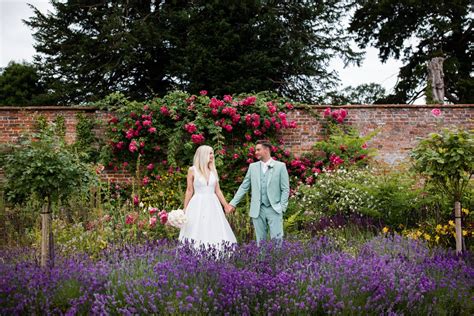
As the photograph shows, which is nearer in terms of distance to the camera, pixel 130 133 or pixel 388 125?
pixel 130 133

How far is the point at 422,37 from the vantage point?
19484 mm

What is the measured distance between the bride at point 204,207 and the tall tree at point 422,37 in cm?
1376

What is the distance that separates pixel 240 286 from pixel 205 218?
2.71 m

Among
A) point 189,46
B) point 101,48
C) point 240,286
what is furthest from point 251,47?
point 240,286

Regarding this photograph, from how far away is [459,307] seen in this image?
400 centimetres

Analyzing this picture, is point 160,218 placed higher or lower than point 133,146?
lower

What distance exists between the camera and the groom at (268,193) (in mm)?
6402

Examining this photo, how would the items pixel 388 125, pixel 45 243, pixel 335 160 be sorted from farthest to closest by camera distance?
pixel 388 125 → pixel 335 160 → pixel 45 243

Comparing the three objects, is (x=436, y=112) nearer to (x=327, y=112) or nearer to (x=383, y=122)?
(x=383, y=122)

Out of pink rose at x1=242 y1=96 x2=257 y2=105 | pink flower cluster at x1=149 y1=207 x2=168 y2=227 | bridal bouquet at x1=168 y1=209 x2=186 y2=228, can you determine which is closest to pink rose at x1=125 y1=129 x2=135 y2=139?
pink rose at x1=242 y1=96 x2=257 y2=105

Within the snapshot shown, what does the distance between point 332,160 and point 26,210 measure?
5.54m

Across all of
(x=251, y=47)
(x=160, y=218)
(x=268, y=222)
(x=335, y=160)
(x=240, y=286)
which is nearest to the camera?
(x=240, y=286)

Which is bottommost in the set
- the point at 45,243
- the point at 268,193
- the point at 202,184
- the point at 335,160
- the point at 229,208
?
the point at 45,243

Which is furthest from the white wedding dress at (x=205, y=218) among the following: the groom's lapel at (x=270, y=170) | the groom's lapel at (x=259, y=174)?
the groom's lapel at (x=270, y=170)
